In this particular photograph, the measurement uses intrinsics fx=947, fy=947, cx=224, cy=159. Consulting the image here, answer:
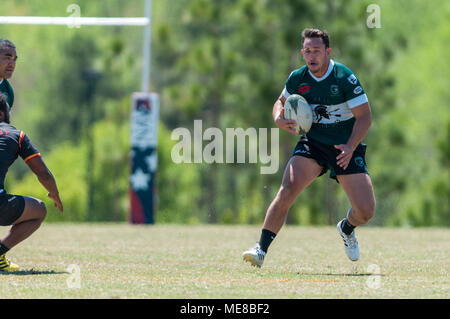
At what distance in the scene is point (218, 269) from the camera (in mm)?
8719

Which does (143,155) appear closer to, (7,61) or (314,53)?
(7,61)

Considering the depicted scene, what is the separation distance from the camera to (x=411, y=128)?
4481 centimetres

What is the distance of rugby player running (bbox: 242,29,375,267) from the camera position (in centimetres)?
866

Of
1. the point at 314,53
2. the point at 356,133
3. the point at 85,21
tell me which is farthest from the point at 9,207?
the point at 85,21

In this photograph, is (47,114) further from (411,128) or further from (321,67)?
(321,67)

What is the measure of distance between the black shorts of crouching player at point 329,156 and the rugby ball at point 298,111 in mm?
238

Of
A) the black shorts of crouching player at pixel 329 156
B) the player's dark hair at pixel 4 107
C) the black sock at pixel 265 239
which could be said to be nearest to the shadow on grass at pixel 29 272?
the player's dark hair at pixel 4 107

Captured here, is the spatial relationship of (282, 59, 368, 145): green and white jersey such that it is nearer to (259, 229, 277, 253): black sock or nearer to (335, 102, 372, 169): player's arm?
(335, 102, 372, 169): player's arm

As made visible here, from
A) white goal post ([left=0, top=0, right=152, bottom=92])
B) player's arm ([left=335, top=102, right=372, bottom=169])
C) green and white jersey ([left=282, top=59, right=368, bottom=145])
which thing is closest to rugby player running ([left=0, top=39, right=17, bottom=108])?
green and white jersey ([left=282, top=59, right=368, bottom=145])

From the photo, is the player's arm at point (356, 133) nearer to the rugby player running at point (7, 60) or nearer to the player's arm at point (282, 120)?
the player's arm at point (282, 120)

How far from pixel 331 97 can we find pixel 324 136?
388 mm

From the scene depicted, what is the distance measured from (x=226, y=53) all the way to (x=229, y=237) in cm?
2633

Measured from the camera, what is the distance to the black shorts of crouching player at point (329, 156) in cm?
886

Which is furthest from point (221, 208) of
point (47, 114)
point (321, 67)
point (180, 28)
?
point (321, 67)
